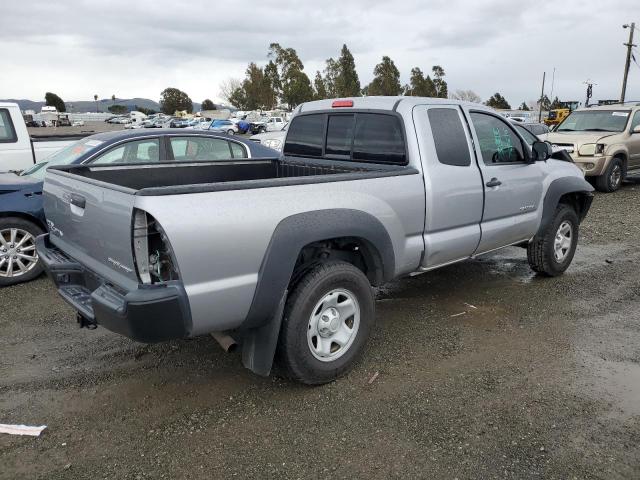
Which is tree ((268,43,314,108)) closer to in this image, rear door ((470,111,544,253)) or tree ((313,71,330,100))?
tree ((313,71,330,100))

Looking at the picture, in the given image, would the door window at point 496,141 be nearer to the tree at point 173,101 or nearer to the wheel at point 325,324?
the wheel at point 325,324

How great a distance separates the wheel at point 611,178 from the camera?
12180 mm

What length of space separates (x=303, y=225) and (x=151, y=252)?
0.91m

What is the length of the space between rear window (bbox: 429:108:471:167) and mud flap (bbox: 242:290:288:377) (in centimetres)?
191

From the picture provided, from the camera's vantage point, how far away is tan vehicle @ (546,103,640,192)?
39.4 ft

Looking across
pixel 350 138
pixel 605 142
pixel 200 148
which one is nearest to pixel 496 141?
pixel 350 138

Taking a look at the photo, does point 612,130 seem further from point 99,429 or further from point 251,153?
point 99,429

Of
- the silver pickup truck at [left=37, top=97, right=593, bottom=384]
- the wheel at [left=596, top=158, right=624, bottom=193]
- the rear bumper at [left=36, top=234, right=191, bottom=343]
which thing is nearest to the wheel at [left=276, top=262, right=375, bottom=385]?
the silver pickup truck at [left=37, top=97, right=593, bottom=384]

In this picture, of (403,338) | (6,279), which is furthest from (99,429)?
(6,279)

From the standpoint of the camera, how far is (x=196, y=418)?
11.0 ft

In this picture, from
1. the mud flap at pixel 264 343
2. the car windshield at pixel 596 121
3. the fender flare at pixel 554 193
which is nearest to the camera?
the mud flap at pixel 264 343

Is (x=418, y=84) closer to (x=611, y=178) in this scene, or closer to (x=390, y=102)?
(x=611, y=178)

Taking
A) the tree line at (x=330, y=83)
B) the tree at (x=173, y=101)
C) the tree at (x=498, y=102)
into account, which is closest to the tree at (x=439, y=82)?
the tree line at (x=330, y=83)

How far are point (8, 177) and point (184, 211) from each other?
15.2 feet
